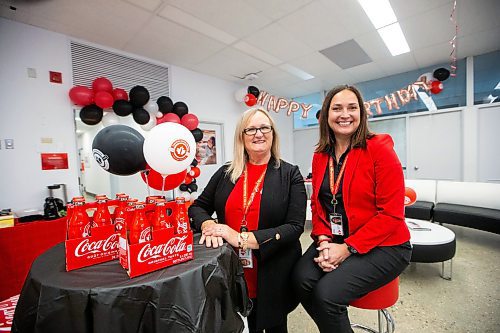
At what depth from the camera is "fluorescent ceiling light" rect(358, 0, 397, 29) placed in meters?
2.88

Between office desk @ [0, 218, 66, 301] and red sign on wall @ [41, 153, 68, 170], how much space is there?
0.98m

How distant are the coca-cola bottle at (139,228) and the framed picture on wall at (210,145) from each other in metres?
4.12

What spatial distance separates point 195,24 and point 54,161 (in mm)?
2591

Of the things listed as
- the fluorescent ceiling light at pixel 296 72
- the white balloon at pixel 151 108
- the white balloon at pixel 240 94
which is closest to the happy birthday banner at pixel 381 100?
the white balloon at pixel 240 94

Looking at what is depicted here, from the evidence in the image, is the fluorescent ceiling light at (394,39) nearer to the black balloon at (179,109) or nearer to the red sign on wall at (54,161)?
the black balloon at (179,109)

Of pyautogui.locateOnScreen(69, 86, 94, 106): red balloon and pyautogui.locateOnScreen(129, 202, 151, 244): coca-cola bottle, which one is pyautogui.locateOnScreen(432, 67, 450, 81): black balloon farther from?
pyautogui.locateOnScreen(69, 86, 94, 106): red balloon

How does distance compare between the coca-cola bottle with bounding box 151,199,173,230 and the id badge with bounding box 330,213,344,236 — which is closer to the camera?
the coca-cola bottle with bounding box 151,199,173,230

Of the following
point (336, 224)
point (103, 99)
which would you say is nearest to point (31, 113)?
point (103, 99)

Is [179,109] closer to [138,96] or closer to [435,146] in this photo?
[138,96]

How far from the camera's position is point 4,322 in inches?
52.7

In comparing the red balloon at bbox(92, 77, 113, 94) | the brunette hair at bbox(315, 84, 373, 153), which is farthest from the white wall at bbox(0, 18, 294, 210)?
the brunette hair at bbox(315, 84, 373, 153)

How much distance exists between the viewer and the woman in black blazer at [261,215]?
3.98ft

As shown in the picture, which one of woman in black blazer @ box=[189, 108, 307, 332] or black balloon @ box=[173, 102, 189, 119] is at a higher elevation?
black balloon @ box=[173, 102, 189, 119]

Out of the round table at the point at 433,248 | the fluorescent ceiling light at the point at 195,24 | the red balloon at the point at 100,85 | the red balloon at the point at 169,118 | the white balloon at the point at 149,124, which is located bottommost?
the round table at the point at 433,248
